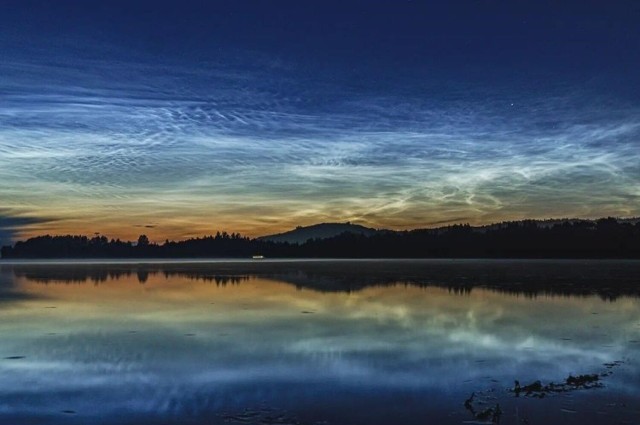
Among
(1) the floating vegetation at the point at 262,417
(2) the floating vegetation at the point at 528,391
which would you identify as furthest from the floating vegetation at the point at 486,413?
(1) the floating vegetation at the point at 262,417

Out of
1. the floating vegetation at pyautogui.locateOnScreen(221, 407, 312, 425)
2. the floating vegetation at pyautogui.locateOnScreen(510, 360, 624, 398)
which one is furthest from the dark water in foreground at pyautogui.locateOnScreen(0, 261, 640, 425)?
the floating vegetation at pyautogui.locateOnScreen(510, 360, 624, 398)

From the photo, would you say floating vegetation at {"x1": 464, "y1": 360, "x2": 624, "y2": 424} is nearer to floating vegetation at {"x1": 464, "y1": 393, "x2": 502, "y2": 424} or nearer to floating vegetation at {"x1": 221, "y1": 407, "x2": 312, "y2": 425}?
floating vegetation at {"x1": 464, "y1": 393, "x2": 502, "y2": 424}

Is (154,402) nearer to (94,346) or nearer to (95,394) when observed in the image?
(95,394)

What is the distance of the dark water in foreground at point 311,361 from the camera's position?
1035 cm

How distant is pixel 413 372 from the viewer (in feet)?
44.5

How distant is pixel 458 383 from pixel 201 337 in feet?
28.6

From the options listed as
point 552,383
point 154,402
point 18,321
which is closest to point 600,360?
point 552,383

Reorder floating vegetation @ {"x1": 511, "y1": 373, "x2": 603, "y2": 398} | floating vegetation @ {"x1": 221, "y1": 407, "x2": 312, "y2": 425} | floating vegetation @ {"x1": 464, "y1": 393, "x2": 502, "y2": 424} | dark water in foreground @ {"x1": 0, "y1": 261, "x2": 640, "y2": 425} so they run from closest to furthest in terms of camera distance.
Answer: floating vegetation @ {"x1": 221, "y1": 407, "x2": 312, "y2": 425} < floating vegetation @ {"x1": 464, "y1": 393, "x2": 502, "y2": 424} < dark water in foreground @ {"x1": 0, "y1": 261, "x2": 640, "y2": 425} < floating vegetation @ {"x1": 511, "y1": 373, "x2": 603, "y2": 398}

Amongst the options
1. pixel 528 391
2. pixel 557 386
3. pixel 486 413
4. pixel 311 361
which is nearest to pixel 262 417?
pixel 486 413

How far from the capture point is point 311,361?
14.9 meters

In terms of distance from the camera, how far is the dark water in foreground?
34.0 feet

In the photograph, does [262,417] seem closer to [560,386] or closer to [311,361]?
[311,361]

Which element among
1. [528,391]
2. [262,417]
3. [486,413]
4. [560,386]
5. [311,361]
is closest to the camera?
[262,417]

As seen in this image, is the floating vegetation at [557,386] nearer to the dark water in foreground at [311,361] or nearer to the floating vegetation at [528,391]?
the floating vegetation at [528,391]
